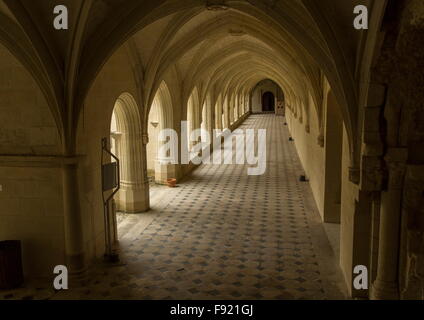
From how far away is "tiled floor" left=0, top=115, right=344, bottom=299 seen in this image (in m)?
5.99

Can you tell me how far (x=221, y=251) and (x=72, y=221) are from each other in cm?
271

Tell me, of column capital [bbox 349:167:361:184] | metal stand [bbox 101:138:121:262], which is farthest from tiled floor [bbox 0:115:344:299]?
column capital [bbox 349:167:361:184]

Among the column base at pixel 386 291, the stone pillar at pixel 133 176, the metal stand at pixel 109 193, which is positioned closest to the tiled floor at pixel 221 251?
the metal stand at pixel 109 193

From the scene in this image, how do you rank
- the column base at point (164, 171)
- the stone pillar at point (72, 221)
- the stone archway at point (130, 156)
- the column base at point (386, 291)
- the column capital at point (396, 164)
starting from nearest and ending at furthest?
the column capital at point (396, 164) < the column base at point (386, 291) < the stone pillar at point (72, 221) < the stone archway at point (130, 156) < the column base at point (164, 171)

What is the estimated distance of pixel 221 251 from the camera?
7.51 m

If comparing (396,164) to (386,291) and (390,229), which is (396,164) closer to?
(390,229)

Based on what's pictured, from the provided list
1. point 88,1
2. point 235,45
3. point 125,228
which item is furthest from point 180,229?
point 235,45

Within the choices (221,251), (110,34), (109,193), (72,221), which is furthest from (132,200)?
(110,34)

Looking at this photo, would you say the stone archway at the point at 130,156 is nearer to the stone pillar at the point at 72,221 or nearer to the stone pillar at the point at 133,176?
the stone pillar at the point at 133,176

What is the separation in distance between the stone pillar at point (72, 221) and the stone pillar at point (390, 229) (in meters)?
4.43

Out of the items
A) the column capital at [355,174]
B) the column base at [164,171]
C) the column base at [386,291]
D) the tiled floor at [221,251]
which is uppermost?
the column capital at [355,174]

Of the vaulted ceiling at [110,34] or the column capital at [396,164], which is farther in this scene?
the vaulted ceiling at [110,34]

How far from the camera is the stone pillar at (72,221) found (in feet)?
20.9

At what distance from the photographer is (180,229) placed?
8.77m
